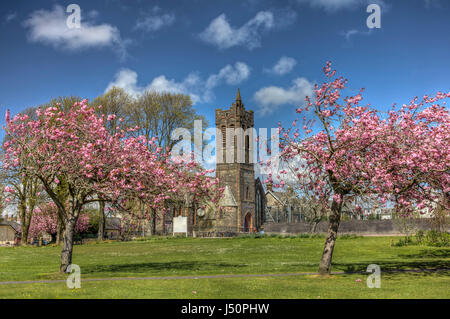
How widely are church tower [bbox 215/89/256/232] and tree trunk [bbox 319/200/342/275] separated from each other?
64471 mm

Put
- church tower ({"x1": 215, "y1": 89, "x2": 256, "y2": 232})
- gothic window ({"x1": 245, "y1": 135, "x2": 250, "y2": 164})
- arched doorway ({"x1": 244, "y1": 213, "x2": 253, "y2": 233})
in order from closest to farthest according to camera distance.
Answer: church tower ({"x1": 215, "y1": 89, "x2": 256, "y2": 232}) → arched doorway ({"x1": 244, "y1": 213, "x2": 253, "y2": 233}) → gothic window ({"x1": 245, "y1": 135, "x2": 250, "y2": 164})

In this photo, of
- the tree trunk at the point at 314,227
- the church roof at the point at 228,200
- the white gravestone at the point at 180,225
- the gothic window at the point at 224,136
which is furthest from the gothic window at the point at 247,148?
the tree trunk at the point at 314,227

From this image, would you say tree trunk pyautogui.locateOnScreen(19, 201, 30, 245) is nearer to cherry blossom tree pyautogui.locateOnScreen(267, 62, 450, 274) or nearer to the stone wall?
the stone wall

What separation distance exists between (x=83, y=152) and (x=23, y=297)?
24.2ft

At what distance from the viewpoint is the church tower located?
3312 inches

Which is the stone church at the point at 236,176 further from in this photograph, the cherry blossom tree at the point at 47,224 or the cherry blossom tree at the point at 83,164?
the cherry blossom tree at the point at 83,164

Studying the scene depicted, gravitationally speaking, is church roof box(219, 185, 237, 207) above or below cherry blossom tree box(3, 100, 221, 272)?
below

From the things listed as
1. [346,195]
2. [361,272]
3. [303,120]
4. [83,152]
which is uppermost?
[303,120]

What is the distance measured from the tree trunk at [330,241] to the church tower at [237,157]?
212 ft

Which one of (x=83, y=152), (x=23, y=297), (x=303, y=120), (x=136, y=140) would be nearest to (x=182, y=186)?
(x=136, y=140)

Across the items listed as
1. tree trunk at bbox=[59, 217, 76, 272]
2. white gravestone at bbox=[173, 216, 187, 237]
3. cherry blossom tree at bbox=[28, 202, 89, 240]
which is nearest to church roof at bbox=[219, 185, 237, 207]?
white gravestone at bbox=[173, 216, 187, 237]

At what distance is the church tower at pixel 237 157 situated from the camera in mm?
84125

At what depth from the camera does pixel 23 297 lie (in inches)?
515
